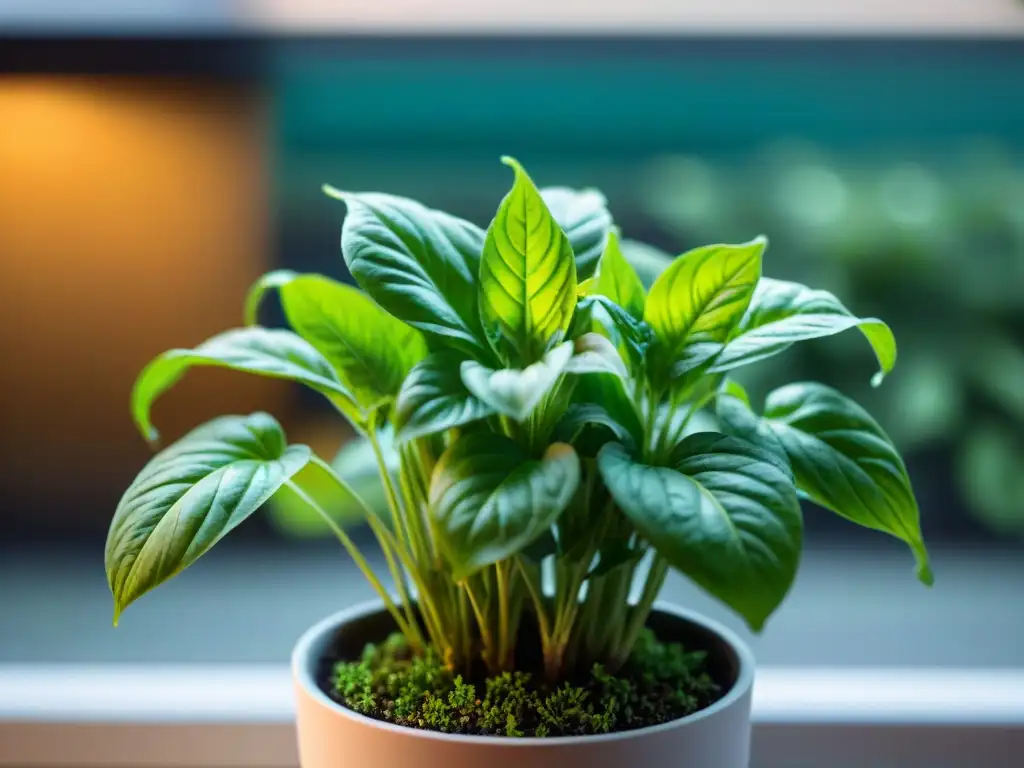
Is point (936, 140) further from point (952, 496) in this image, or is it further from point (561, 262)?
point (561, 262)

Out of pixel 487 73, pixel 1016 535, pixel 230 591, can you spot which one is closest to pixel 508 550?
pixel 487 73

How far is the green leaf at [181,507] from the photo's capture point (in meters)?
0.59

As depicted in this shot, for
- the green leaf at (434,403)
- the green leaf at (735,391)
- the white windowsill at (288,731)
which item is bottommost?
the white windowsill at (288,731)

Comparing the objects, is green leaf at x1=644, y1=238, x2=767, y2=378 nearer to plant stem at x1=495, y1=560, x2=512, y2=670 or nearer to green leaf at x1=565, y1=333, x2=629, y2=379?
green leaf at x1=565, y1=333, x2=629, y2=379

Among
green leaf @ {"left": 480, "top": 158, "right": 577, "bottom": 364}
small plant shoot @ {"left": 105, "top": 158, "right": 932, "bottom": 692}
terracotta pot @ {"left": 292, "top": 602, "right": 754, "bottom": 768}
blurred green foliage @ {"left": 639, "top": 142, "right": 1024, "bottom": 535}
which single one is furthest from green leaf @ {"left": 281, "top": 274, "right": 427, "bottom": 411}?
blurred green foliage @ {"left": 639, "top": 142, "right": 1024, "bottom": 535}

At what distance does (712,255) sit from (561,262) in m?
0.10

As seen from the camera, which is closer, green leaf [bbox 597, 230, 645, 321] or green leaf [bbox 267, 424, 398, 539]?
green leaf [bbox 597, 230, 645, 321]

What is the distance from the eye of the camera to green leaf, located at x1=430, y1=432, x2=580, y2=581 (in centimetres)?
52

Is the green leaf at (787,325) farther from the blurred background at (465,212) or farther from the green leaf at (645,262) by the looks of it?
the blurred background at (465,212)

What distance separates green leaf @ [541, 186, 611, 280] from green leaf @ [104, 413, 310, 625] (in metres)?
0.24

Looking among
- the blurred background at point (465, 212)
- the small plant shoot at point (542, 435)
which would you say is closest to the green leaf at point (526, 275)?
the small plant shoot at point (542, 435)

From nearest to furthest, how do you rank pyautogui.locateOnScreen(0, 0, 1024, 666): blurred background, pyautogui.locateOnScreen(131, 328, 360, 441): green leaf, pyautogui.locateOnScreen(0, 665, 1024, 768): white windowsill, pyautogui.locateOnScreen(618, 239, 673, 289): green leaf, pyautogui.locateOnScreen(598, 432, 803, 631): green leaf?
pyautogui.locateOnScreen(598, 432, 803, 631): green leaf
pyautogui.locateOnScreen(131, 328, 360, 441): green leaf
pyautogui.locateOnScreen(618, 239, 673, 289): green leaf
pyautogui.locateOnScreen(0, 665, 1024, 768): white windowsill
pyautogui.locateOnScreen(0, 0, 1024, 666): blurred background

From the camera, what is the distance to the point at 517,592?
0.74m

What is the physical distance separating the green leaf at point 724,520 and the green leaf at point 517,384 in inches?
2.6
